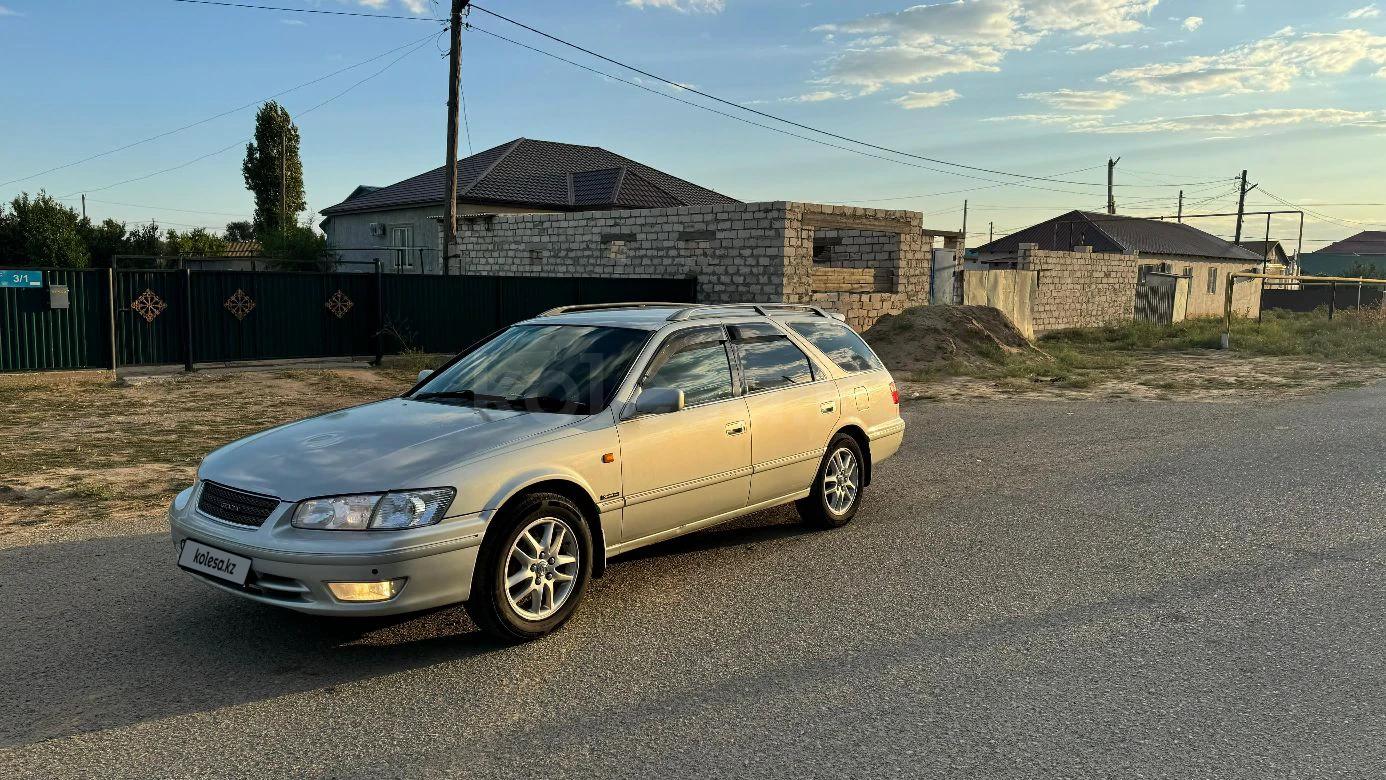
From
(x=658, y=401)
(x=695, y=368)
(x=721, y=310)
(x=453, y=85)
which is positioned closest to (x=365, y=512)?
(x=658, y=401)

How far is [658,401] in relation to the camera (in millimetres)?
5047

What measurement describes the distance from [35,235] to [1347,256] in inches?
4704

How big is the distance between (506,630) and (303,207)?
67461mm

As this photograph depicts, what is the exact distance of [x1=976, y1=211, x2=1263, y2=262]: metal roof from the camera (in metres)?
59.6

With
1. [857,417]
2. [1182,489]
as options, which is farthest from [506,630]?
[1182,489]

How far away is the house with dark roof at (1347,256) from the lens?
10212 centimetres

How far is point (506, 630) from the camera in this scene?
434 cm

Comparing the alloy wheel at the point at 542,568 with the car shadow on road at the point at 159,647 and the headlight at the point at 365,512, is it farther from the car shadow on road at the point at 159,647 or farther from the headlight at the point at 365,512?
the headlight at the point at 365,512

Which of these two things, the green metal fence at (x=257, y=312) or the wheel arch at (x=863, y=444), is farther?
the green metal fence at (x=257, y=312)

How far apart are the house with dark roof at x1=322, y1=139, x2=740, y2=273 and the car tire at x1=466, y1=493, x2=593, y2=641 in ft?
89.8

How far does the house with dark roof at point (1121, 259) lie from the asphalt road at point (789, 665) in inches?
899

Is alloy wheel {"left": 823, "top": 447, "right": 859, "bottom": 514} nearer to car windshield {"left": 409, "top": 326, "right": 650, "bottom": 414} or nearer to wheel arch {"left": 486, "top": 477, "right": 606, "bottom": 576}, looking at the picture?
car windshield {"left": 409, "top": 326, "right": 650, "bottom": 414}

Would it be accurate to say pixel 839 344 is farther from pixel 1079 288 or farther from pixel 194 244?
pixel 194 244

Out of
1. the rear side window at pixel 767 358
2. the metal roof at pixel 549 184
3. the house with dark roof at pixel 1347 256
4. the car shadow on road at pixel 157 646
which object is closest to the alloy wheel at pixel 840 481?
the rear side window at pixel 767 358
